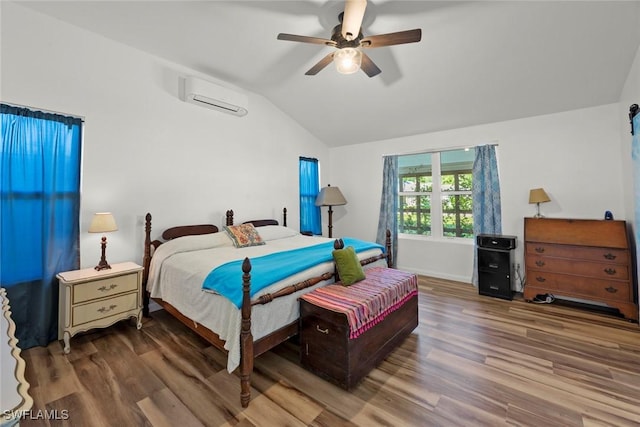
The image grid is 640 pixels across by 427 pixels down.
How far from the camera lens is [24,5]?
249 centimetres

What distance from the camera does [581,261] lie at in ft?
10.5

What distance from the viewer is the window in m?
4.44

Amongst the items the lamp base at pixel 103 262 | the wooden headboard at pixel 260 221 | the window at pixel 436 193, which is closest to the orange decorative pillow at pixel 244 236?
the wooden headboard at pixel 260 221

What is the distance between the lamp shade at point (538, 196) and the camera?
3513 millimetres

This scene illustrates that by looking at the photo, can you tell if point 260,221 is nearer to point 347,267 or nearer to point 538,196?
point 347,267

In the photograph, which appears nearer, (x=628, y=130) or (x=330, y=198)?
(x=628, y=130)

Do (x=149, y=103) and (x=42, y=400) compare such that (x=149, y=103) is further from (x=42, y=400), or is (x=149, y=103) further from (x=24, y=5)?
(x=42, y=400)

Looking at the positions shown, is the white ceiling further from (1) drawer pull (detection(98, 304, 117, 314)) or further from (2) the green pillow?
(1) drawer pull (detection(98, 304, 117, 314))

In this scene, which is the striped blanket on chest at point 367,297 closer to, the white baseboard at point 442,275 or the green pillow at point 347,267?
the green pillow at point 347,267

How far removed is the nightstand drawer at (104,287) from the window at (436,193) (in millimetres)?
4145

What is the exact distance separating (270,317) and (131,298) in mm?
1665

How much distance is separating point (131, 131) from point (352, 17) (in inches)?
105

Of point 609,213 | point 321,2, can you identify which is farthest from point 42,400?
point 609,213

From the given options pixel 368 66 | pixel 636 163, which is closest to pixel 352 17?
pixel 368 66
